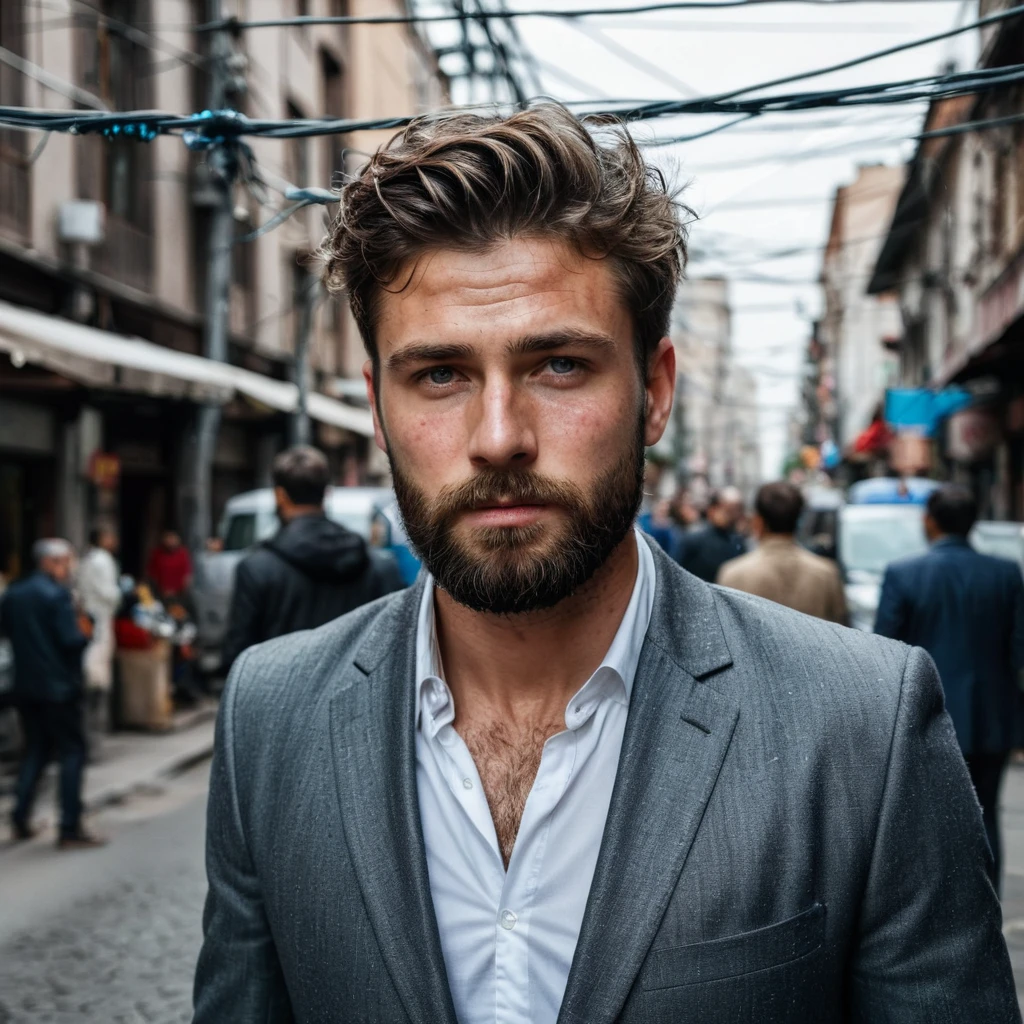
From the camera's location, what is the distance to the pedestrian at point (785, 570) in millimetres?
6449

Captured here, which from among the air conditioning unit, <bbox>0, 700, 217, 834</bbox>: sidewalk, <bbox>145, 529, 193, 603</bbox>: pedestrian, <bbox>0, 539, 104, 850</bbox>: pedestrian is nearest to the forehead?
<bbox>0, 539, 104, 850</bbox>: pedestrian

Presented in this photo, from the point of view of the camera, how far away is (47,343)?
899cm

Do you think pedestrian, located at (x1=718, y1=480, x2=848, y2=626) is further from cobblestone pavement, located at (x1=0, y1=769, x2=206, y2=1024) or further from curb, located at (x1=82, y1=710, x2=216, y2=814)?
curb, located at (x1=82, y1=710, x2=216, y2=814)

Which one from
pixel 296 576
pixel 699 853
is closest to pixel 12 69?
pixel 296 576

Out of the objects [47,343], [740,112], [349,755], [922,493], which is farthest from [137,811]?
[922,493]

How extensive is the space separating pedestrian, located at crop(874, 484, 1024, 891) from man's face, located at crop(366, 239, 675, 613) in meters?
4.19

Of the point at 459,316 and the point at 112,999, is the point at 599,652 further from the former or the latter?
the point at 112,999

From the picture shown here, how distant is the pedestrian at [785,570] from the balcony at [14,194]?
866 cm

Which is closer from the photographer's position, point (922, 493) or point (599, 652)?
point (599, 652)

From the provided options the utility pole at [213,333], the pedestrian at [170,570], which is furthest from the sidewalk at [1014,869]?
the utility pole at [213,333]

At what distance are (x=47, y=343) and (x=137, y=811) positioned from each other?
339cm

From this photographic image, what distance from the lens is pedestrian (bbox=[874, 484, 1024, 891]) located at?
5637mm

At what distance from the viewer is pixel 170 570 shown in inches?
569

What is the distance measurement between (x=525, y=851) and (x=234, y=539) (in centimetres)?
1404
